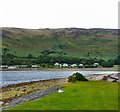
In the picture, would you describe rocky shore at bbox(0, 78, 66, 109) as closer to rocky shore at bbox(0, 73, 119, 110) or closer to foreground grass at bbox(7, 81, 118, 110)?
rocky shore at bbox(0, 73, 119, 110)

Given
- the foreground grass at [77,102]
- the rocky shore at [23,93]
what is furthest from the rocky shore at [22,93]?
the foreground grass at [77,102]

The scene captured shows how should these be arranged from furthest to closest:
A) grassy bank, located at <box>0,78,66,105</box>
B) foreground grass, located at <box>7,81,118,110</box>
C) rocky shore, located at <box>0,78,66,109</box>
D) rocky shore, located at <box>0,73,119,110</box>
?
grassy bank, located at <box>0,78,66,105</box> < rocky shore, located at <box>0,78,66,109</box> < rocky shore, located at <box>0,73,119,110</box> < foreground grass, located at <box>7,81,118,110</box>

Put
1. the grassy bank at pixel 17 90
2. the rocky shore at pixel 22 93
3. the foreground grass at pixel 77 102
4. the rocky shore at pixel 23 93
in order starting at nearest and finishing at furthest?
the foreground grass at pixel 77 102 < the rocky shore at pixel 23 93 < the rocky shore at pixel 22 93 < the grassy bank at pixel 17 90

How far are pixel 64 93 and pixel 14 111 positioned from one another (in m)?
12.5

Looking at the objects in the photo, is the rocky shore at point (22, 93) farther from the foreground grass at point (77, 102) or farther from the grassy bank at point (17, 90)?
the foreground grass at point (77, 102)

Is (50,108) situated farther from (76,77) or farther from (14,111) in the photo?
(76,77)

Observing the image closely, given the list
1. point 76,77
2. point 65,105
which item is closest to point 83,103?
point 65,105

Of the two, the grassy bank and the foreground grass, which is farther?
the grassy bank

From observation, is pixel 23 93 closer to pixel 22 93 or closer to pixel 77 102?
pixel 22 93

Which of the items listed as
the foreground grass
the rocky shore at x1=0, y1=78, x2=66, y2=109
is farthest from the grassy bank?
the foreground grass

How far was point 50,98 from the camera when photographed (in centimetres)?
4216

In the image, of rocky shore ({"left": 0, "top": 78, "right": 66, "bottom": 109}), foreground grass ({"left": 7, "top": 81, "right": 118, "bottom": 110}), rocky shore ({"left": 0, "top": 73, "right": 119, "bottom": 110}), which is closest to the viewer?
foreground grass ({"left": 7, "top": 81, "right": 118, "bottom": 110})

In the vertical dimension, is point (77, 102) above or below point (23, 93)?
above

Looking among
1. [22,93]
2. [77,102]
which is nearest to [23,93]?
[22,93]
